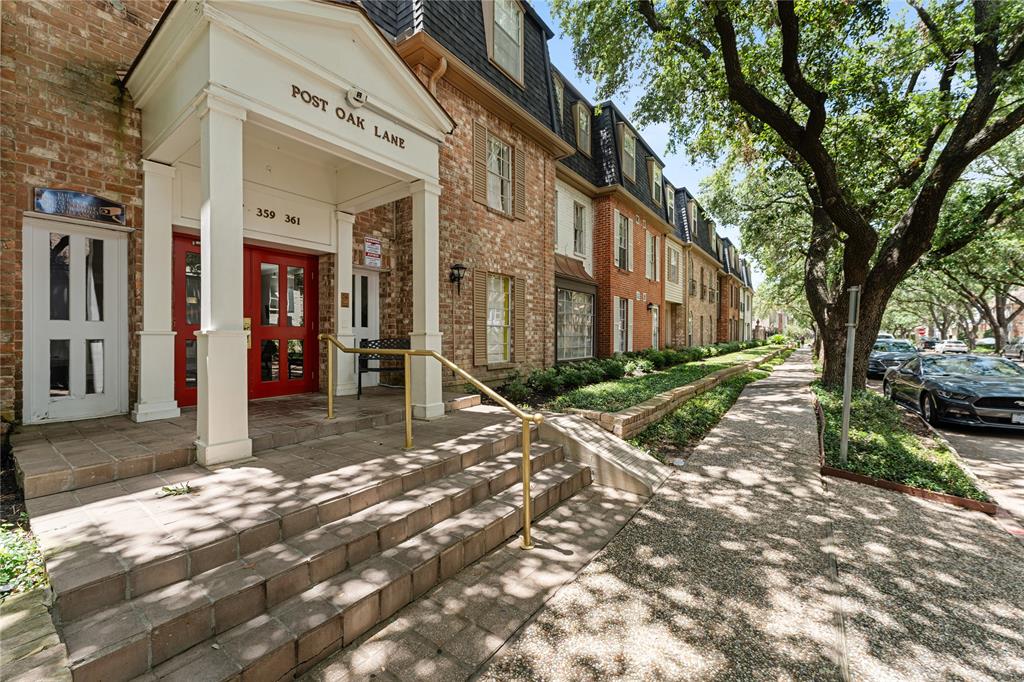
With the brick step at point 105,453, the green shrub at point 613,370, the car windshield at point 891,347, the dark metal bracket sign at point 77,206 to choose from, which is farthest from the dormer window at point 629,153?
the car windshield at point 891,347

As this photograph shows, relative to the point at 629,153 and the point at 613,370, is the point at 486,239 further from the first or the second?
the point at 629,153

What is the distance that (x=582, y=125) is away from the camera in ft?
42.3

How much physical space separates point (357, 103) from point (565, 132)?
28.0 feet

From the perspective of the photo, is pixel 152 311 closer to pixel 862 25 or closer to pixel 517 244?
pixel 517 244

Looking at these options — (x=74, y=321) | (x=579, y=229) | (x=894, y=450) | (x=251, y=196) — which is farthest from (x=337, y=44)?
(x=579, y=229)

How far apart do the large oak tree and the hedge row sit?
4985 mm

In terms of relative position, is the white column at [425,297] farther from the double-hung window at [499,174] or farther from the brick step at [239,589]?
the double-hung window at [499,174]

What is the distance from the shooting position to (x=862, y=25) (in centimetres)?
739

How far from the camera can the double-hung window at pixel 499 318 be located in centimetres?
918

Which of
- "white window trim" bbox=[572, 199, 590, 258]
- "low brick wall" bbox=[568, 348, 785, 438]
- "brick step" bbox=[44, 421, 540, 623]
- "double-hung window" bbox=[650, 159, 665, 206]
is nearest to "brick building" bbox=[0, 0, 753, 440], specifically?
"brick step" bbox=[44, 421, 540, 623]

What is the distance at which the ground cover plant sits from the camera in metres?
6.39

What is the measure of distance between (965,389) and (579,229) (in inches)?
369

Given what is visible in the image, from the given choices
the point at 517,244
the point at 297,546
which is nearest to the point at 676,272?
the point at 517,244

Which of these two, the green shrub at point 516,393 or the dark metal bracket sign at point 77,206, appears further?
the green shrub at point 516,393
